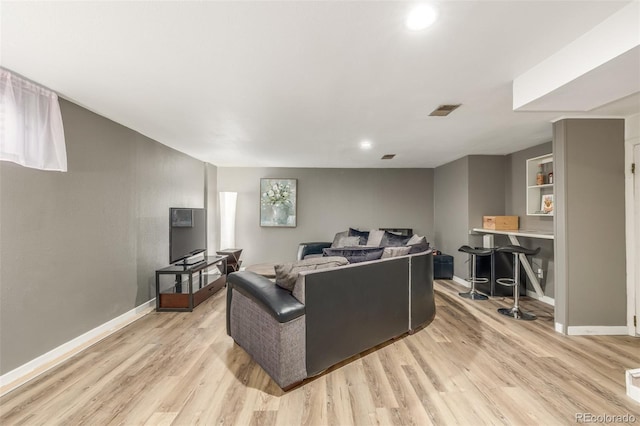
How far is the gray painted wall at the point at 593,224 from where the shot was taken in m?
Result: 2.90

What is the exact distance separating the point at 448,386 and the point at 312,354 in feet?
3.51

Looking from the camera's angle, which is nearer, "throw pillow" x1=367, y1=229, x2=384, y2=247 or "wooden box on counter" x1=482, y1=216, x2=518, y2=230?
"wooden box on counter" x1=482, y1=216, x2=518, y2=230

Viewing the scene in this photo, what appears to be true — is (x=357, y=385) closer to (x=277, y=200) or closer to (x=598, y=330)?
(x=598, y=330)

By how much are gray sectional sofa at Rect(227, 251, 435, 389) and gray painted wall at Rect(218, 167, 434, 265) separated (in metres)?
3.36

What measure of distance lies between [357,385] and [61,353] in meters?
2.71

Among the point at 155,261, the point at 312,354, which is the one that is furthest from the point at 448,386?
the point at 155,261

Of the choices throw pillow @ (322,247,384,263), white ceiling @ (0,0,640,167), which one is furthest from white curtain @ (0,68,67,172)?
throw pillow @ (322,247,384,263)

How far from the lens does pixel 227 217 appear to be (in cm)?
590

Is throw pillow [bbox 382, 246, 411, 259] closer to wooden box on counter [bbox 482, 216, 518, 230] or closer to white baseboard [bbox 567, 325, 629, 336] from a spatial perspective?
white baseboard [bbox 567, 325, 629, 336]

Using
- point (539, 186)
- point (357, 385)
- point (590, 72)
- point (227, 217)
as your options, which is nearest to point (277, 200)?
point (227, 217)

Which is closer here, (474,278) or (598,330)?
(598,330)

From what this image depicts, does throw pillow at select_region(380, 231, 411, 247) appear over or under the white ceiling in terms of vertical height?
under

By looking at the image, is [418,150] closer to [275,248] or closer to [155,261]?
[275,248]

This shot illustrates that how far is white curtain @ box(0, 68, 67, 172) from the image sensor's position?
2006mm
